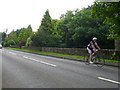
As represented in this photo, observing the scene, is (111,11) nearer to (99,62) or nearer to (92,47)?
(92,47)

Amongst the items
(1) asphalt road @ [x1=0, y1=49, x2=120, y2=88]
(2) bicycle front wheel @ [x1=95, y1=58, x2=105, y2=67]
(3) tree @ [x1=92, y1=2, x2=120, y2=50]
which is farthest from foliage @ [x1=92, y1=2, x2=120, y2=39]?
(1) asphalt road @ [x1=0, y1=49, x2=120, y2=88]

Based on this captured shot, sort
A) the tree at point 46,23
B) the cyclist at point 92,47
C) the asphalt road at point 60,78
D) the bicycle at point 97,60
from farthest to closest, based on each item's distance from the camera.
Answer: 1. the tree at point 46,23
2. the bicycle at point 97,60
3. the cyclist at point 92,47
4. the asphalt road at point 60,78

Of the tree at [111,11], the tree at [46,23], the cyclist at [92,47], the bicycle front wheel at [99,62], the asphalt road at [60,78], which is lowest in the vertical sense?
the asphalt road at [60,78]

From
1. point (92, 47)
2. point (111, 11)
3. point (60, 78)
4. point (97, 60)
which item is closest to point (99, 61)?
point (97, 60)

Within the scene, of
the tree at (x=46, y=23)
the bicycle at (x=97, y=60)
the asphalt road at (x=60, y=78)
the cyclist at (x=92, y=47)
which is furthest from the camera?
the tree at (x=46, y=23)

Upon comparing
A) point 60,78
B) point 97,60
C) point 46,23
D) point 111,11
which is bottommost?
point 60,78

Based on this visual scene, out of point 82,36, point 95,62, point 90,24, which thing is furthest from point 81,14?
point 95,62

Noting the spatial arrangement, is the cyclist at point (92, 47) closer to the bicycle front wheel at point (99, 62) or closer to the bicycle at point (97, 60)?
the bicycle at point (97, 60)

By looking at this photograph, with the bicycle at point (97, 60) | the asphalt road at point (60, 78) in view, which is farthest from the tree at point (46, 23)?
the asphalt road at point (60, 78)

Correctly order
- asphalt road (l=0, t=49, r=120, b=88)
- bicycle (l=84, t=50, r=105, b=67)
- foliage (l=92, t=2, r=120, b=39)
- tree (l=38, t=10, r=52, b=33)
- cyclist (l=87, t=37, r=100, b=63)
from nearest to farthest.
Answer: asphalt road (l=0, t=49, r=120, b=88), cyclist (l=87, t=37, r=100, b=63), bicycle (l=84, t=50, r=105, b=67), foliage (l=92, t=2, r=120, b=39), tree (l=38, t=10, r=52, b=33)

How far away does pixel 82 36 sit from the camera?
2380 cm

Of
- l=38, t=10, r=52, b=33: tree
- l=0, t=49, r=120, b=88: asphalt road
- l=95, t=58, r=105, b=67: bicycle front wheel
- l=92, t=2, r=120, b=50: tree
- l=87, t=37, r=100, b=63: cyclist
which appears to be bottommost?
l=0, t=49, r=120, b=88: asphalt road

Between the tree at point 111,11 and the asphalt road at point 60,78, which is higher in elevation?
the tree at point 111,11

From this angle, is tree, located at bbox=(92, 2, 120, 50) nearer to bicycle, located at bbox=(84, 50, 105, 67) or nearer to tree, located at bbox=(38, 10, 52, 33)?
bicycle, located at bbox=(84, 50, 105, 67)
